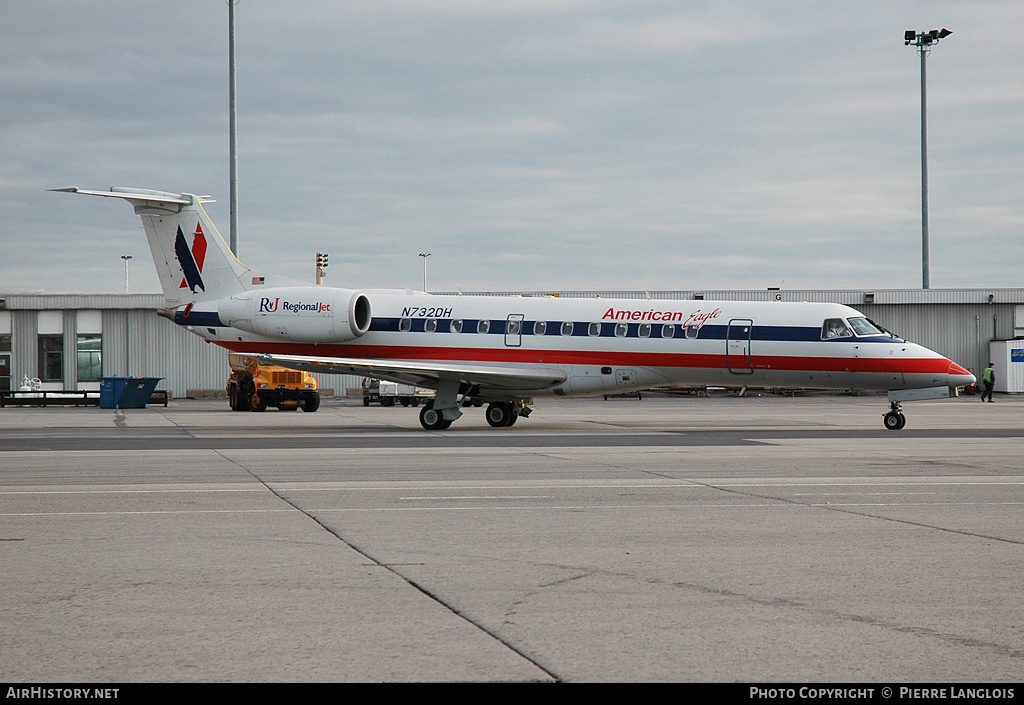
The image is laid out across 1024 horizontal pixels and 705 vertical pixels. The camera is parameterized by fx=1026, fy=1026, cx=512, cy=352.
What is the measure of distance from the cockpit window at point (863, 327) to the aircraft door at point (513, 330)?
27.0 ft

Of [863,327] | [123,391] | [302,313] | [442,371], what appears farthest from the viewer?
[123,391]

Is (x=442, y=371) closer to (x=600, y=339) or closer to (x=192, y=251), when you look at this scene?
(x=600, y=339)

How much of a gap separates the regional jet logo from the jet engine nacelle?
1.72 metres

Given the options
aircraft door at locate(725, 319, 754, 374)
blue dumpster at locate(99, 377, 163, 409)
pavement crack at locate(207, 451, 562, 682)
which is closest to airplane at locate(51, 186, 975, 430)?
aircraft door at locate(725, 319, 754, 374)

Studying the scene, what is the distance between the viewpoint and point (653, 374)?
25.8 metres

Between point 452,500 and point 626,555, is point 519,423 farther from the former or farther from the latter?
point 626,555

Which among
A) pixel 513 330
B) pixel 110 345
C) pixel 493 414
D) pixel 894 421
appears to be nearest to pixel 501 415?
pixel 493 414

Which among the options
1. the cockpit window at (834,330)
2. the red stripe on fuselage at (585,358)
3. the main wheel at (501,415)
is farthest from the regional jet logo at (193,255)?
the cockpit window at (834,330)

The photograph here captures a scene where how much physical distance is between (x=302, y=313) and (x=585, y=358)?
7786mm

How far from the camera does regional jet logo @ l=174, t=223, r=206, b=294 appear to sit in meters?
29.5

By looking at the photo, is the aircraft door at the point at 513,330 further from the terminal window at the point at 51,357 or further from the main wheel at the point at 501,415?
the terminal window at the point at 51,357

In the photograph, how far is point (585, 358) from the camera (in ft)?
85.7
